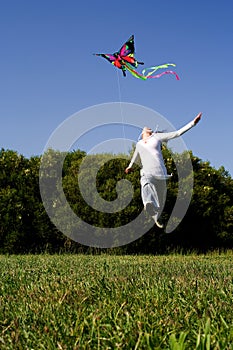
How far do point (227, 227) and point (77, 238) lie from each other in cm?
471

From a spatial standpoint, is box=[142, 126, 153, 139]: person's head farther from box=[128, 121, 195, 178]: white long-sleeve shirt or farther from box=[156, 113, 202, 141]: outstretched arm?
box=[156, 113, 202, 141]: outstretched arm

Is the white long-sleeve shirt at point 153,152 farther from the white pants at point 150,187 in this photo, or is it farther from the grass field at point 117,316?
the grass field at point 117,316

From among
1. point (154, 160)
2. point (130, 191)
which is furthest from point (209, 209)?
point (154, 160)

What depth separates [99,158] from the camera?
16391 mm

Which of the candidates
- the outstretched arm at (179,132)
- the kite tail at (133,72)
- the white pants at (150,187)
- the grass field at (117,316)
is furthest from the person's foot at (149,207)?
the grass field at (117,316)

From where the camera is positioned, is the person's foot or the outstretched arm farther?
the person's foot

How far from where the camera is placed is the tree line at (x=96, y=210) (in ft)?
51.8

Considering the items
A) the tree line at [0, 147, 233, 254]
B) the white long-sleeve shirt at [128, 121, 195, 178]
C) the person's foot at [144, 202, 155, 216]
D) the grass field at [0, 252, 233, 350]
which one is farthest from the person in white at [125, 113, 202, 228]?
the tree line at [0, 147, 233, 254]

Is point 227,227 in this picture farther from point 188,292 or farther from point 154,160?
point 188,292

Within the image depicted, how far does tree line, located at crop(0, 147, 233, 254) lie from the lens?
51.8ft

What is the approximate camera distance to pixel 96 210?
623 inches

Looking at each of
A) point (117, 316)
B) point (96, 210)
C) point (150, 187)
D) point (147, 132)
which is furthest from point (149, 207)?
point (96, 210)

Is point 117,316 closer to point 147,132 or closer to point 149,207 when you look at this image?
point 147,132

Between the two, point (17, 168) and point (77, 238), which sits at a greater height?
point (17, 168)
